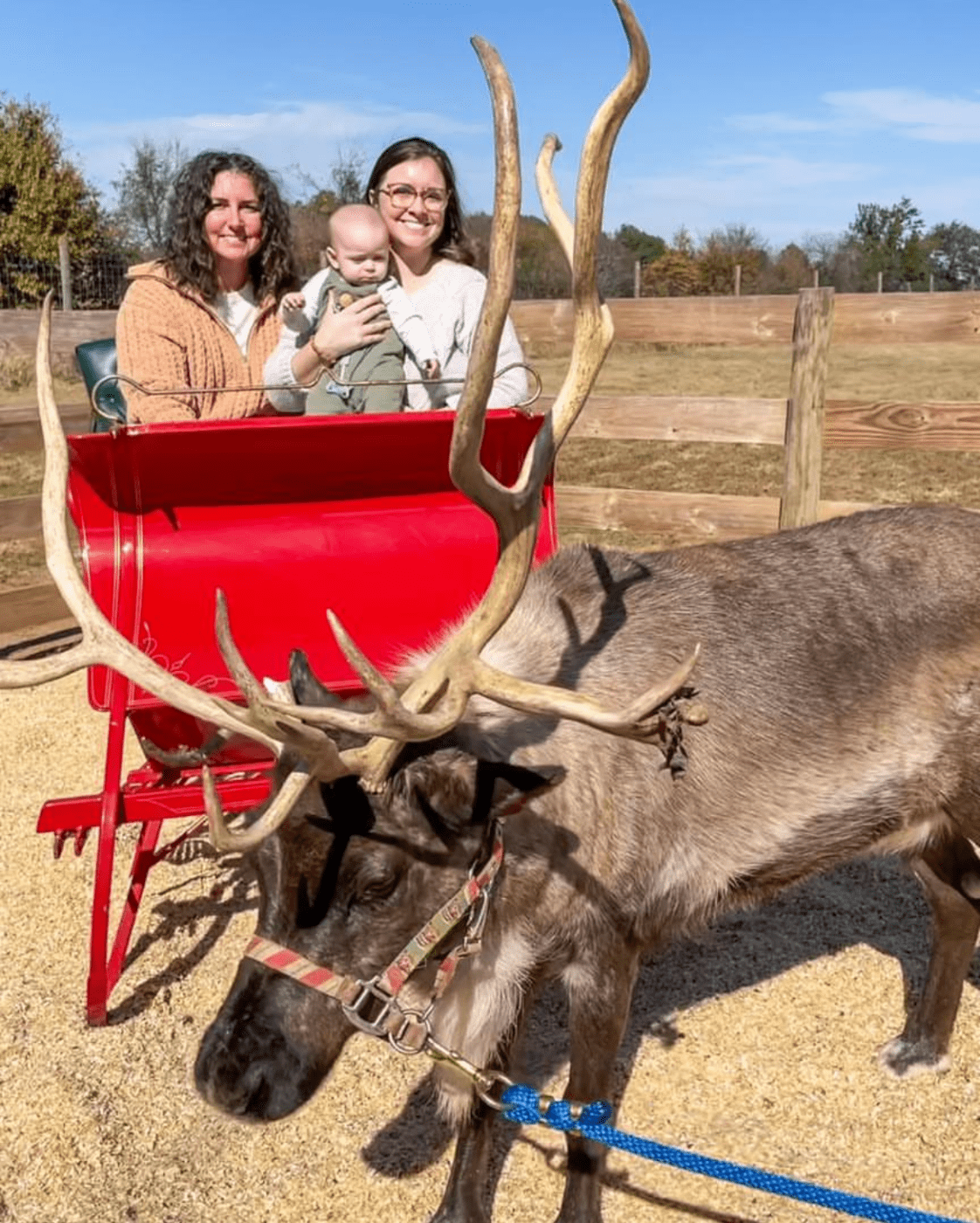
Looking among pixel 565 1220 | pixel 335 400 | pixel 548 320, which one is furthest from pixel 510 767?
pixel 548 320

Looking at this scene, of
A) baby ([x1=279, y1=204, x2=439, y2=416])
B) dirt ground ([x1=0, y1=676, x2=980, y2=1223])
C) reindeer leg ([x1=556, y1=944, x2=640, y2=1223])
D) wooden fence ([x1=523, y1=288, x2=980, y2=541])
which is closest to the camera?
reindeer leg ([x1=556, y1=944, x2=640, y2=1223])

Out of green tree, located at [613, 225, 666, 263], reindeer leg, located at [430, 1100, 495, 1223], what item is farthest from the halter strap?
green tree, located at [613, 225, 666, 263]

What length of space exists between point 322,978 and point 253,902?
227 cm

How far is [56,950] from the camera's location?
424cm

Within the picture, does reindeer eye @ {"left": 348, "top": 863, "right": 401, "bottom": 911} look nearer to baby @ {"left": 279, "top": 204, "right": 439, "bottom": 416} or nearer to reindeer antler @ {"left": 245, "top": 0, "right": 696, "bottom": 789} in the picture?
reindeer antler @ {"left": 245, "top": 0, "right": 696, "bottom": 789}

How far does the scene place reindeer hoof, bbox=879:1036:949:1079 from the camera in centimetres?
362

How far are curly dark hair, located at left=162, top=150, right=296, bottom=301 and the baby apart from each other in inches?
13.8

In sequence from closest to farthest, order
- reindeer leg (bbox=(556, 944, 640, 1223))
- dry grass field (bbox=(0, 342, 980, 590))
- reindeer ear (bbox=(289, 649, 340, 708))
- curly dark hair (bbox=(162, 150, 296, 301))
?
reindeer ear (bbox=(289, 649, 340, 708)) → reindeer leg (bbox=(556, 944, 640, 1223)) → curly dark hair (bbox=(162, 150, 296, 301)) → dry grass field (bbox=(0, 342, 980, 590))

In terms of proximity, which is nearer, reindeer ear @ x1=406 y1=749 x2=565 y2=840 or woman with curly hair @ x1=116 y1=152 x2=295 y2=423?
reindeer ear @ x1=406 y1=749 x2=565 y2=840

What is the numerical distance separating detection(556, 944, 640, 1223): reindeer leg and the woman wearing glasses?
2046 mm

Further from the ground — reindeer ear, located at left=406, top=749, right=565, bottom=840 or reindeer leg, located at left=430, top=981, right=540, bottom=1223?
reindeer ear, located at left=406, top=749, right=565, bottom=840

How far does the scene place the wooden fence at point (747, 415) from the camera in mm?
6488

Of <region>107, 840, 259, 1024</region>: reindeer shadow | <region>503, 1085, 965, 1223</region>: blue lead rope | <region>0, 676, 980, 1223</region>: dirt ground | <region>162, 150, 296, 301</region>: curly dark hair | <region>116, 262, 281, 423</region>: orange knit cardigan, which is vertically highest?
<region>162, 150, 296, 301</region>: curly dark hair

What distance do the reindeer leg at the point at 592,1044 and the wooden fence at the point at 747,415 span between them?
4204 mm
